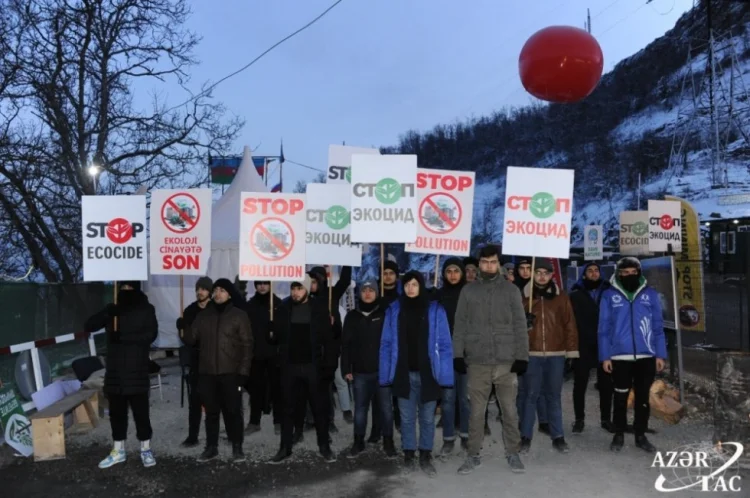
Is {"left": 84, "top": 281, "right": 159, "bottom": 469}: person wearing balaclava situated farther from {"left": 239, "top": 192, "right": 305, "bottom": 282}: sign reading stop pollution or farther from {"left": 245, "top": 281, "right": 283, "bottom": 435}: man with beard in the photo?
{"left": 245, "top": 281, "right": 283, "bottom": 435}: man with beard

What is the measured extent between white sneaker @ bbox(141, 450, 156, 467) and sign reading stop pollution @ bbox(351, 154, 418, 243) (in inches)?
124

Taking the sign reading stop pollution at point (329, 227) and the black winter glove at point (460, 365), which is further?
the sign reading stop pollution at point (329, 227)

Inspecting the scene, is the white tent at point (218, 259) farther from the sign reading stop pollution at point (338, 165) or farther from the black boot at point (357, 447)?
the black boot at point (357, 447)

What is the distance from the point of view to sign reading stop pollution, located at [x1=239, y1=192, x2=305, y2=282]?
7164 millimetres

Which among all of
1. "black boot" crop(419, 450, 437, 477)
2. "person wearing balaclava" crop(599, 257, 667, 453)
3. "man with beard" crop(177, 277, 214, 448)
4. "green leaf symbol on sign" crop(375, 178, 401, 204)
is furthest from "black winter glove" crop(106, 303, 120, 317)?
"person wearing balaclava" crop(599, 257, 667, 453)

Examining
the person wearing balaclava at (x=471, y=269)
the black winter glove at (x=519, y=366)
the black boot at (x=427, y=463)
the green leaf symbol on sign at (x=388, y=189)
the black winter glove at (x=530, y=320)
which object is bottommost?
the black boot at (x=427, y=463)

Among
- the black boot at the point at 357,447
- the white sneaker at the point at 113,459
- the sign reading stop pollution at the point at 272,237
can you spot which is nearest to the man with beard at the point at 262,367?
the sign reading stop pollution at the point at 272,237

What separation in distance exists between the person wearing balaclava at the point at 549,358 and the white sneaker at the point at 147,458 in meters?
3.90

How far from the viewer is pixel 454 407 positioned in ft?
22.7

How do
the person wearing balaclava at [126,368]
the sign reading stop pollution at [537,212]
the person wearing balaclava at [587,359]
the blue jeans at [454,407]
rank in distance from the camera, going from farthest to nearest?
1. the person wearing balaclava at [587,359]
2. the sign reading stop pollution at [537,212]
3. the blue jeans at [454,407]
4. the person wearing balaclava at [126,368]

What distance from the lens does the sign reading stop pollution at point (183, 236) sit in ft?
25.9

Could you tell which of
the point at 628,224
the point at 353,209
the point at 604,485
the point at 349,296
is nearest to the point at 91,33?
the point at 349,296

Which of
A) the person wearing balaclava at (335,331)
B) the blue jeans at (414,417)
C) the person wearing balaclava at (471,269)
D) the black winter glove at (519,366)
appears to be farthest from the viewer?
the person wearing balaclava at (471,269)

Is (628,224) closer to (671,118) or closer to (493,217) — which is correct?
(493,217)
